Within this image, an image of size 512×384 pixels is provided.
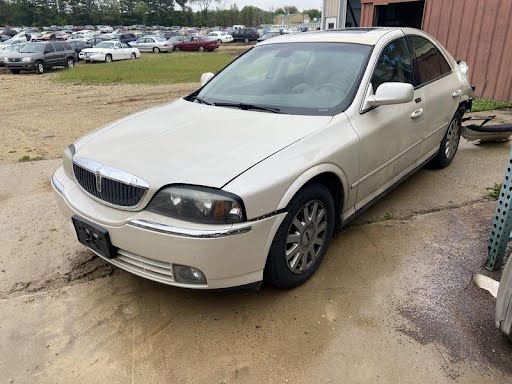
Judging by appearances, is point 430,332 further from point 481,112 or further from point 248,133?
point 481,112

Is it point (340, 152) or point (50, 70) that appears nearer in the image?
point (340, 152)

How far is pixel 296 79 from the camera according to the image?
137 inches

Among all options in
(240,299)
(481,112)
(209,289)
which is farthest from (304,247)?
(481,112)

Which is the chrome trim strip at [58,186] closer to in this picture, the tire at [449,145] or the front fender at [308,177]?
the front fender at [308,177]

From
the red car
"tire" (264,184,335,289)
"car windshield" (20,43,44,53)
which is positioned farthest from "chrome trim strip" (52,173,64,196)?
the red car

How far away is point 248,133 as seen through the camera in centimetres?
281

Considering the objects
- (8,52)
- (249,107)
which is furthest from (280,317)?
(8,52)

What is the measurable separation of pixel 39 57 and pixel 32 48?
856 millimetres

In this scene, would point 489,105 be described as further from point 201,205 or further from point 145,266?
point 145,266

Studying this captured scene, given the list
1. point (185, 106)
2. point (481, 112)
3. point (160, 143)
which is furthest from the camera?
point (481, 112)

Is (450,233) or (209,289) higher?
(209,289)

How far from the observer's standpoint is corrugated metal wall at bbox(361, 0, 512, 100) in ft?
27.8

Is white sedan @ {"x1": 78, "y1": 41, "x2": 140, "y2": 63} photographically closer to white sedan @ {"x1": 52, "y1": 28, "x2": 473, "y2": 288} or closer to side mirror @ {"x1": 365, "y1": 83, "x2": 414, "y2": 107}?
white sedan @ {"x1": 52, "y1": 28, "x2": 473, "y2": 288}

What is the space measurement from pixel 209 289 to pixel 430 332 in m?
1.34
